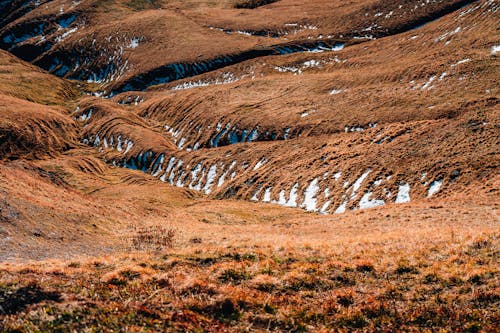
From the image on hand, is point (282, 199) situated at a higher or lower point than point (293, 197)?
lower

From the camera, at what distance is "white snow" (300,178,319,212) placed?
46.6 meters

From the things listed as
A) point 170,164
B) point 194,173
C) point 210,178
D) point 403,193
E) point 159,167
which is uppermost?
point 403,193

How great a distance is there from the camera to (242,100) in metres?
93.1

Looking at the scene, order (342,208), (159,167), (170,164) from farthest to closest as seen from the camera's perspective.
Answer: (159,167) → (170,164) → (342,208)

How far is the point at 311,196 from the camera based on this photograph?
4875 centimetres

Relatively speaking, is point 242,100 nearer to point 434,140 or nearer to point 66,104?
point 434,140

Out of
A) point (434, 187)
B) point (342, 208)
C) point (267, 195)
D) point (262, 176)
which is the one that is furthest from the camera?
point (262, 176)

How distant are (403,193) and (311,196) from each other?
473 inches

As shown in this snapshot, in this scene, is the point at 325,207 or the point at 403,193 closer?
→ the point at 403,193

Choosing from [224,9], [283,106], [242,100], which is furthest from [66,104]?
[224,9]

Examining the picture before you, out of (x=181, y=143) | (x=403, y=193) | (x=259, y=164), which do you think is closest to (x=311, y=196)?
(x=403, y=193)

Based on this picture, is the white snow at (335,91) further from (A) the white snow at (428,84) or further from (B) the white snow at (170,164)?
(B) the white snow at (170,164)

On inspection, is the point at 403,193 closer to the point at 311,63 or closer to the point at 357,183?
the point at 357,183

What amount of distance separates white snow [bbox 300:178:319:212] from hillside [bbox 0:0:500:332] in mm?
224
